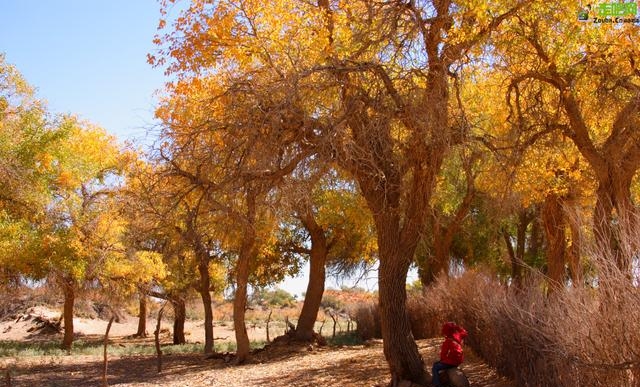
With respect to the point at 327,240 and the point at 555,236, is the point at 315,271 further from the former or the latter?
the point at 555,236

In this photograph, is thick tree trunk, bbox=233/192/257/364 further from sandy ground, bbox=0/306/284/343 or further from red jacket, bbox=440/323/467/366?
sandy ground, bbox=0/306/284/343

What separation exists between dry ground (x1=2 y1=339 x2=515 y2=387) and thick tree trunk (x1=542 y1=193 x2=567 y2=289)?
10.3ft

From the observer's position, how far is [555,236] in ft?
51.3

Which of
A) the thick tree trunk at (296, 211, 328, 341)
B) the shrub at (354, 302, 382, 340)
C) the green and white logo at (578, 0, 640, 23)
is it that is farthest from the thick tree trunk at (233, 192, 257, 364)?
the green and white logo at (578, 0, 640, 23)

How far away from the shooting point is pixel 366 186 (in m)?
10.3

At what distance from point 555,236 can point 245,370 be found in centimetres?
783

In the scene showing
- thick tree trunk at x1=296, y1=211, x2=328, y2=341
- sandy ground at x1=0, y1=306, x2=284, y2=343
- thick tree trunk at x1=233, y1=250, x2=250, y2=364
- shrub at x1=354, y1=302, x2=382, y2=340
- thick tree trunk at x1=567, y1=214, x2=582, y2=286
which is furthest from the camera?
sandy ground at x1=0, y1=306, x2=284, y2=343

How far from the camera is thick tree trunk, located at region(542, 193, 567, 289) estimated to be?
1501 cm

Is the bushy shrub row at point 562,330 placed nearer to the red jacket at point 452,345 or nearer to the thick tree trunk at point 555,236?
the red jacket at point 452,345

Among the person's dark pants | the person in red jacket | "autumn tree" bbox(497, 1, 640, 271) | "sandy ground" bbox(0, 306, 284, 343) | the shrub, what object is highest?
"autumn tree" bbox(497, 1, 640, 271)

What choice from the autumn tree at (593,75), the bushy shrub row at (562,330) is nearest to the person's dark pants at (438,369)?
the bushy shrub row at (562,330)

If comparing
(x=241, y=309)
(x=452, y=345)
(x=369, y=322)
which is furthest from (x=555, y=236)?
(x=369, y=322)

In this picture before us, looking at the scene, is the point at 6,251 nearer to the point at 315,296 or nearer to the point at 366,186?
the point at 315,296

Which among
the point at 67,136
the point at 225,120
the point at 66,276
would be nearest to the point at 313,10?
the point at 225,120
